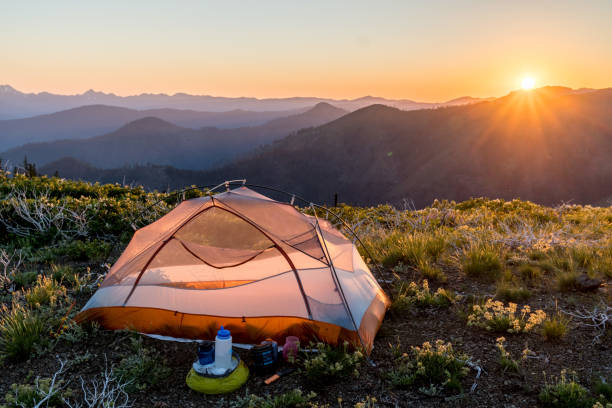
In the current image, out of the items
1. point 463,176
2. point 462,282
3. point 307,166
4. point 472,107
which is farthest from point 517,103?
point 462,282

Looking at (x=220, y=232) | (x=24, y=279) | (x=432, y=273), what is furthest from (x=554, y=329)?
(x=24, y=279)

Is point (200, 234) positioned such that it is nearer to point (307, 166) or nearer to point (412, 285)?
point (412, 285)

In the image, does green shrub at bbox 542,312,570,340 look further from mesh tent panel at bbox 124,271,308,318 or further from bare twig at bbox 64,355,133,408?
bare twig at bbox 64,355,133,408

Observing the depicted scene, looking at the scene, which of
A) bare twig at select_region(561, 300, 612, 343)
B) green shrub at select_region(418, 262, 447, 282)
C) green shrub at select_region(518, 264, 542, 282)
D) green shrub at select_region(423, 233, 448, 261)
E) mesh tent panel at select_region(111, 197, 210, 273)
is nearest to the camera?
bare twig at select_region(561, 300, 612, 343)

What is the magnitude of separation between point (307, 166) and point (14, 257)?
108 metres

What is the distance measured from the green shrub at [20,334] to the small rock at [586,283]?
6.87m

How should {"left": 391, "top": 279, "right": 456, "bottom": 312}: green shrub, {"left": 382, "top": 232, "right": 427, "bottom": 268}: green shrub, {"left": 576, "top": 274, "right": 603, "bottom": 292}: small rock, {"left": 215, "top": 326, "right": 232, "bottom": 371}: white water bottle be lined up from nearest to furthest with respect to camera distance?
1. {"left": 215, "top": 326, "right": 232, "bottom": 371}: white water bottle
2. {"left": 391, "top": 279, "right": 456, "bottom": 312}: green shrub
3. {"left": 576, "top": 274, "right": 603, "bottom": 292}: small rock
4. {"left": 382, "top": 232, "right": 427, "bottom": 268}: green shrub

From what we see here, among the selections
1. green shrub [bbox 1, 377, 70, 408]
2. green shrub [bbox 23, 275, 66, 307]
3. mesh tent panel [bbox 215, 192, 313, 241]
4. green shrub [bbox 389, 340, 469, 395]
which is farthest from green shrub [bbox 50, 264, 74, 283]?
green shrub [bbox 389, 340, 469, 395]

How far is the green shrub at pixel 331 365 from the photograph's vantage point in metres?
3.94

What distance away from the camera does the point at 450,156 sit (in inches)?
3499

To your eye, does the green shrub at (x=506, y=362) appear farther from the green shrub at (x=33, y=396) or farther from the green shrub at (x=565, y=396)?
the green shrub at (x=33, y=396)

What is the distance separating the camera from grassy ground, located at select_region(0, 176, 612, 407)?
3.72 m

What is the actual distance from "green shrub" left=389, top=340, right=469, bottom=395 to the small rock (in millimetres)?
2704

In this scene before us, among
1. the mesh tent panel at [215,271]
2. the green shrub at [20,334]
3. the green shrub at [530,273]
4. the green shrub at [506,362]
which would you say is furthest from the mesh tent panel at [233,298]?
the green shrub at [530,273]
